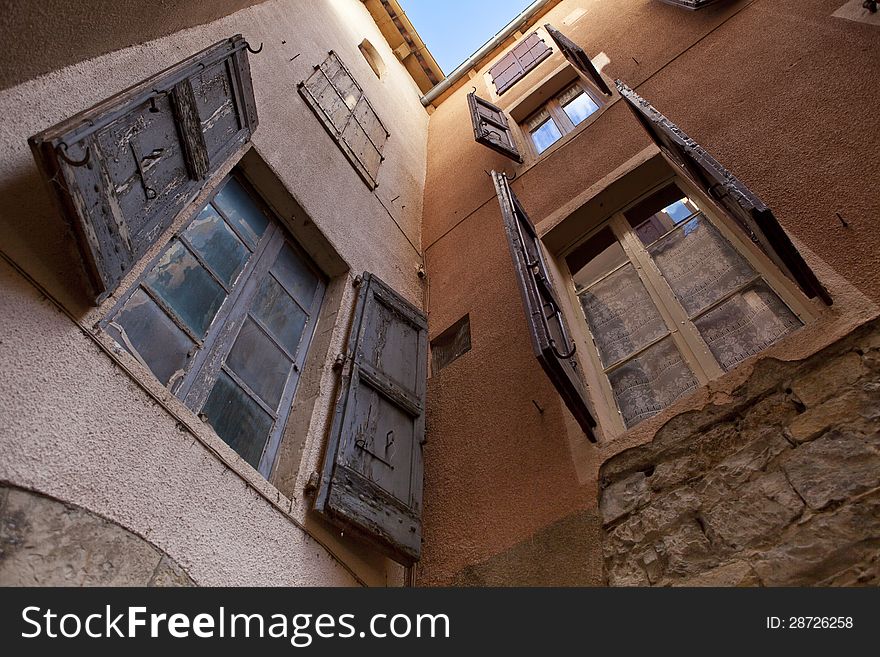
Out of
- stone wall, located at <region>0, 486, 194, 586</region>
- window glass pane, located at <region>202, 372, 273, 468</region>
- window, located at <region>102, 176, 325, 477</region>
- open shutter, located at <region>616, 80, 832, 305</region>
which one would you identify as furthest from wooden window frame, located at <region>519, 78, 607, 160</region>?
stone wall, located at <region>0, 486, 194, 586</region>

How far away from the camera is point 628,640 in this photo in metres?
1.83

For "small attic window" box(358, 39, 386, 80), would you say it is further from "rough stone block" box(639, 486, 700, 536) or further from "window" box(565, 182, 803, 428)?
"rough stone block" box(639, 486, 700, 536)

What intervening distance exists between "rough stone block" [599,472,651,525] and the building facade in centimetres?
1

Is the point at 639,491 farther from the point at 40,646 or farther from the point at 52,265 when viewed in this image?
the point at 52,265

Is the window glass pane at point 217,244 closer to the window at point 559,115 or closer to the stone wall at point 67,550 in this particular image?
the stone wall at point 67,550

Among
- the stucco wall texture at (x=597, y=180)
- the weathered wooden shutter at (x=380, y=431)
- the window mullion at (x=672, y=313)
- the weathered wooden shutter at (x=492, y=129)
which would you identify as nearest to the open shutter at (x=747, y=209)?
the stucco wall texture at (x=597, y=180)

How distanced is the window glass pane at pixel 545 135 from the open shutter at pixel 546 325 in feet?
8.34

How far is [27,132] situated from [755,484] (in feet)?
10.7

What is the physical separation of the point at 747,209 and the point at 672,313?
2.98 feet

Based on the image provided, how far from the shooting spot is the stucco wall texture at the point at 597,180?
2.97 metres

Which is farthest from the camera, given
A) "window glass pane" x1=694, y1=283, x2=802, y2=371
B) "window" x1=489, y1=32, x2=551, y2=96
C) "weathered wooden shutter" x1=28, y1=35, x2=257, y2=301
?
"window" x1=489, y1=32, x2=551, y2=96

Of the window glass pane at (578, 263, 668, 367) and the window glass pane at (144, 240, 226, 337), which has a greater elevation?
the window glass pane at (144, 240, 226, 337)

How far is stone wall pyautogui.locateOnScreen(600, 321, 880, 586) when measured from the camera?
80.0 inches

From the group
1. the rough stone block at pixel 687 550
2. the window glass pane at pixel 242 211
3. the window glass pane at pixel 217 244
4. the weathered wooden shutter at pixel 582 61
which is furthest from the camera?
the weathered wooden shutter at pixel 582 61
